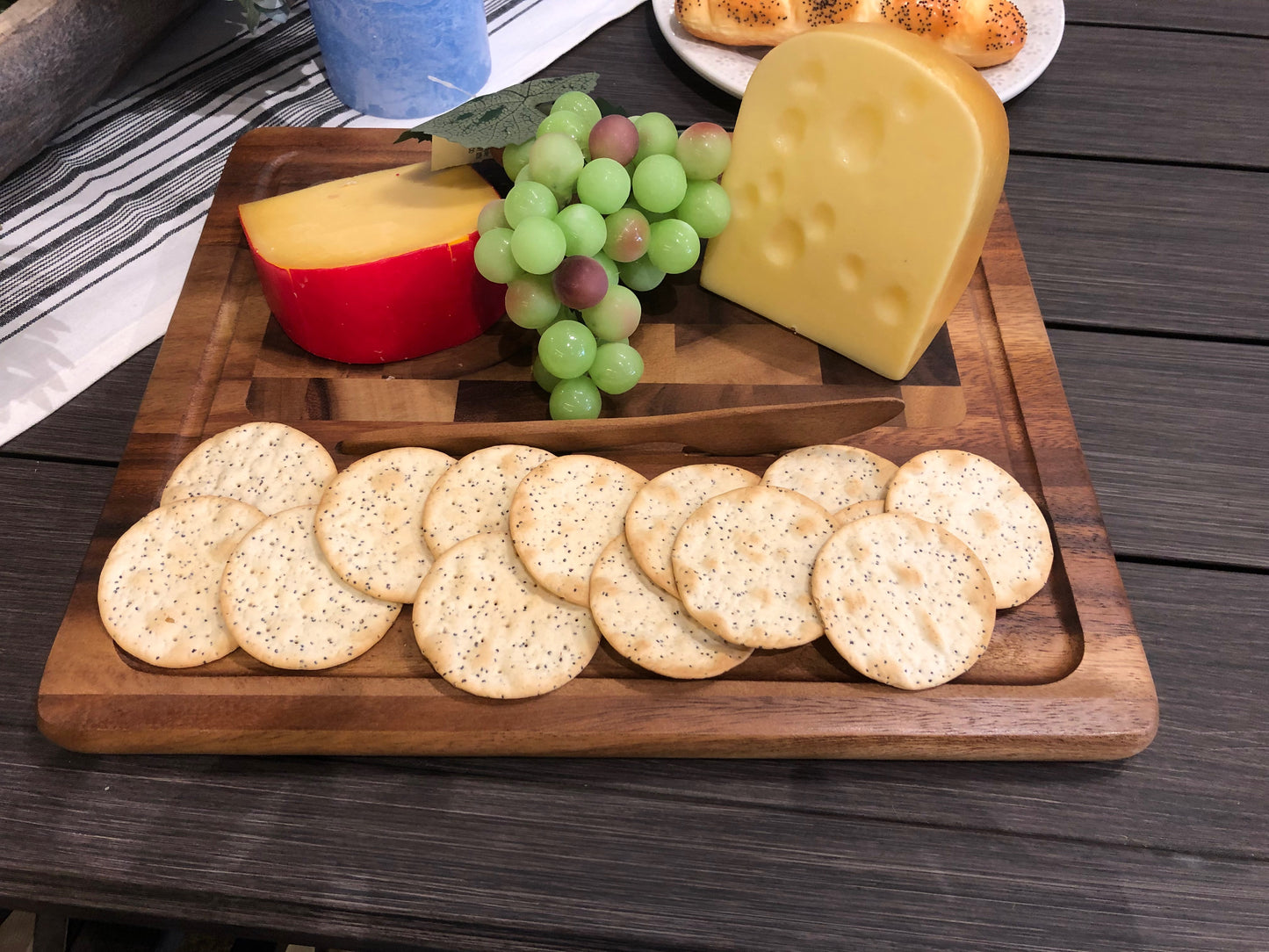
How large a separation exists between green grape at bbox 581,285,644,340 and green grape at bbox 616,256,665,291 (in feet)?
0.16

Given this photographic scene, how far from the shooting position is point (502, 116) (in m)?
0.86

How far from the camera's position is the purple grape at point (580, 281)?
29.9 inches

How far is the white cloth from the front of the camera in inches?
36.9

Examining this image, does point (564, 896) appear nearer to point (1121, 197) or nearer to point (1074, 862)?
point (1074, 862)

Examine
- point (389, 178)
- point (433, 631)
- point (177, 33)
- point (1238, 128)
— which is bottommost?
point (1238, 128)

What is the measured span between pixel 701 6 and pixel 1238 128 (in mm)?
782

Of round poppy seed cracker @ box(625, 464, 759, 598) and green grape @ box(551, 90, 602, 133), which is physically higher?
green grape @ box(551, 90, 602, 133)

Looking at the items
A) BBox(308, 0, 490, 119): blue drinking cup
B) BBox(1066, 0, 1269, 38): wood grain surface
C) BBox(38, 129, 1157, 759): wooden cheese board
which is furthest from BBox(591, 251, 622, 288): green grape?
BBox(1066, 0, 1269, 38): wood grain surface

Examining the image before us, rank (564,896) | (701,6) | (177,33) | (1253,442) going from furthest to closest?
(177,33) < (701,6) < (1253,442) < (564,896)

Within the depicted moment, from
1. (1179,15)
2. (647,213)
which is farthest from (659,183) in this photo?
(1179,15)

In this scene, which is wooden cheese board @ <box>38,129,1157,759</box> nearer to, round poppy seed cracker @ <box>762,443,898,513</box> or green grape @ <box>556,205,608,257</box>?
round poppy seed cracker @ <box>762,443,898,513</box>

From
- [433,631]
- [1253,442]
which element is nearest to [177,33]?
[433,631]

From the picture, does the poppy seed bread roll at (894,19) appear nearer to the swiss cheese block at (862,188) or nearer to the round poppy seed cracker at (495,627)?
the swiss cheese block at (862,188)

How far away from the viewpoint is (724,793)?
0.64 m
